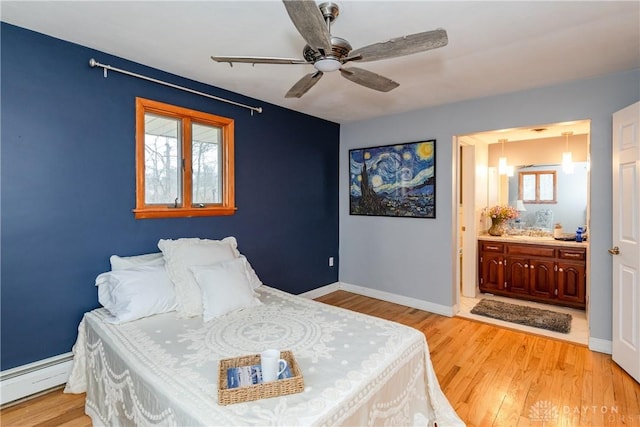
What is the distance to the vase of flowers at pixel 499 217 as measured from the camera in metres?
4.55

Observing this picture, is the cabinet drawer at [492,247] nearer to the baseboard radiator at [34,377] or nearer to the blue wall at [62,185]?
the blue wall at [62,185]

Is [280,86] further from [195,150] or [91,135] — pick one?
[91,135]

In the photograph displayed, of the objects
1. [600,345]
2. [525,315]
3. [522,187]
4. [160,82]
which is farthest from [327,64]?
[522,187]

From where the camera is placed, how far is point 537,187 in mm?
4652

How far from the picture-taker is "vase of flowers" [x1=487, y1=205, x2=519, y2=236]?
4.55m

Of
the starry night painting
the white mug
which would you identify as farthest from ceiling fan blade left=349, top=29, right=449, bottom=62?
the starry night painting

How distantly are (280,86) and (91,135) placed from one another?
1.67 metres

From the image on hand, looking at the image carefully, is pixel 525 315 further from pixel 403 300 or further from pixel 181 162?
pixel 181 162

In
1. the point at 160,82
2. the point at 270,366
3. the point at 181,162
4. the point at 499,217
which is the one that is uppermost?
the point at 160,82

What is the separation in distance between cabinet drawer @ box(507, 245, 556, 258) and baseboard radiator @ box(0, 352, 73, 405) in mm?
4903

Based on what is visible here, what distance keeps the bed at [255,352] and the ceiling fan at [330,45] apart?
1577 mm

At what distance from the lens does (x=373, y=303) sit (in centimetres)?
422

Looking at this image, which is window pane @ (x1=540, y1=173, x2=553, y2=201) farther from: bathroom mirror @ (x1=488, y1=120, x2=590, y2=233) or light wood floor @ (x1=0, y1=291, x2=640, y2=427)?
light wood floor @ (x1=0, y1=291, x2=640, y2=427)

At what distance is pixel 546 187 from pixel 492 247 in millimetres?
1212
